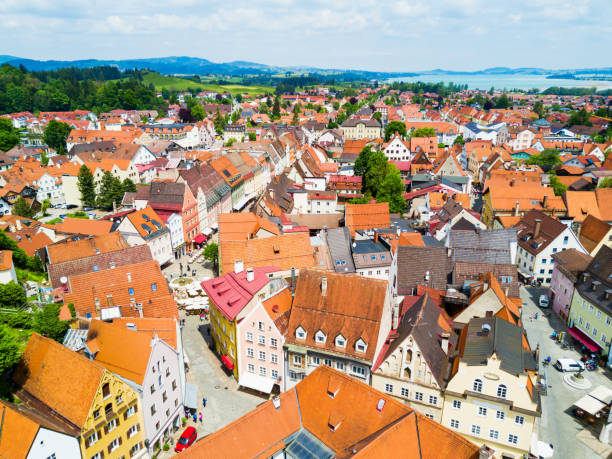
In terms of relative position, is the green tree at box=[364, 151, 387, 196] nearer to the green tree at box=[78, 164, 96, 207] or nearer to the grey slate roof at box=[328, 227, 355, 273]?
the grey slate roof at box=[328, 227, 355, 273]

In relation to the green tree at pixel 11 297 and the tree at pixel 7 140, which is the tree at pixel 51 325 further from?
the tree at pixel 7 140

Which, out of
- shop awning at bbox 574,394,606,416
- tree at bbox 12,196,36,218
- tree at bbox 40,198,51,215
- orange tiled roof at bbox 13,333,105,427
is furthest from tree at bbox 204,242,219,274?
tree at bbox 40,198,51,215

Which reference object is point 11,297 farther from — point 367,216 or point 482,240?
point 482,240

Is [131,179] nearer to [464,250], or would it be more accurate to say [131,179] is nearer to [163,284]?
[163,284]

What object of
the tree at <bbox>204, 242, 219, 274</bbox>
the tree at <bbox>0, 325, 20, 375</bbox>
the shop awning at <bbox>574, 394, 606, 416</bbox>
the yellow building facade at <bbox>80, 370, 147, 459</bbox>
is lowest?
the shop awning at <bbox>574, 394, 606, 416</bbox>

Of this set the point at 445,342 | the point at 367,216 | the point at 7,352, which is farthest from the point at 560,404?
the point at 7,352

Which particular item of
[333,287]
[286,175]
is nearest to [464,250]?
[333,287]
